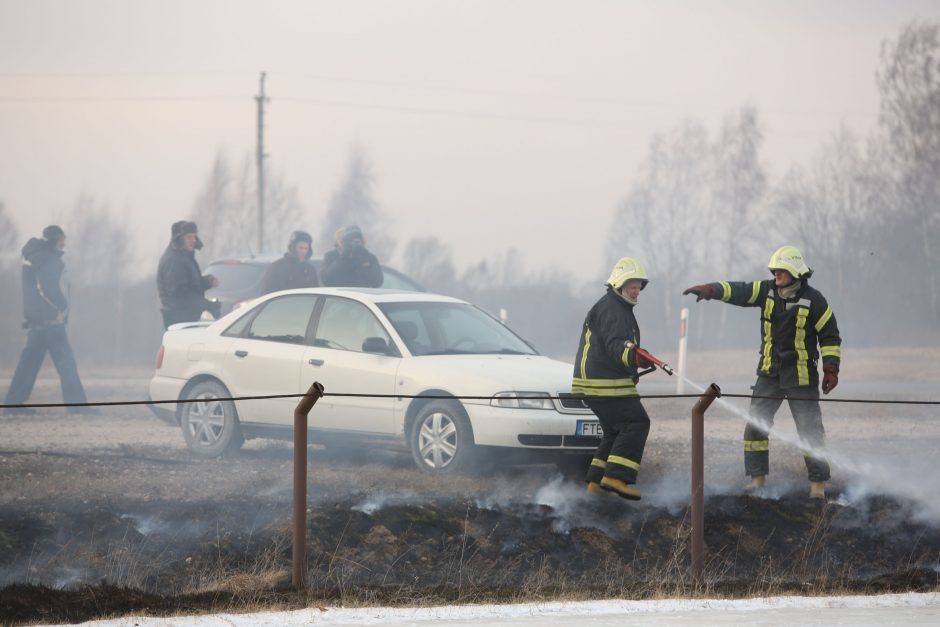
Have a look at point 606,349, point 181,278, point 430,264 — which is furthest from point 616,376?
point 430,264

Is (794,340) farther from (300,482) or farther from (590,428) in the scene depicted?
(300,482)

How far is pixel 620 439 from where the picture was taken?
9195 mm

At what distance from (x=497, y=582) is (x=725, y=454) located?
5489 mm

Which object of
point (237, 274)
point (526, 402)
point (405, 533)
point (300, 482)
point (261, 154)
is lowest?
point (405, 533)

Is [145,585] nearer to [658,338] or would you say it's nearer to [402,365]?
[402,365]

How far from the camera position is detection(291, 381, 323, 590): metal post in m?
6.88

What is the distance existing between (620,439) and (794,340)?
1.58 m

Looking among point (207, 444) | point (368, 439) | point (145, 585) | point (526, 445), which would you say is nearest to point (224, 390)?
point (207, 444)

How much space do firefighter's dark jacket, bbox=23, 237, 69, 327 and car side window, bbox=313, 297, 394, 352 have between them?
514cm

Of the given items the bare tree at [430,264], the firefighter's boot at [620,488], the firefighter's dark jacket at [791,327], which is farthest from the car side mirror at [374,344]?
the bare tree at [430,264]

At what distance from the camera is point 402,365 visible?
410 inches

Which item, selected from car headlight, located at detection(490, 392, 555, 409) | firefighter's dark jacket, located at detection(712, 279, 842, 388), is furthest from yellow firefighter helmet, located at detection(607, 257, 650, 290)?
car headlight, located at detection(490, 392, 555, 409)

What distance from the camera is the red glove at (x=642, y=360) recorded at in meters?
8.90

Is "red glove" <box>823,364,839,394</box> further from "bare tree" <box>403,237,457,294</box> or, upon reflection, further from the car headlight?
"bare tree" <box>403,237,457,294</box>
